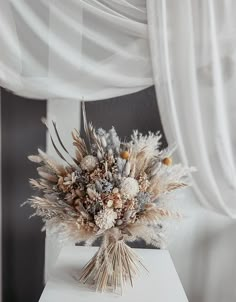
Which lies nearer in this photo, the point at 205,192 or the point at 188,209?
the point at 205,192

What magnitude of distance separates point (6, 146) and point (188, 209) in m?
0.82

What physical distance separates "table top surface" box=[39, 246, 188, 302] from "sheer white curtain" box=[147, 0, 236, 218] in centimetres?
33

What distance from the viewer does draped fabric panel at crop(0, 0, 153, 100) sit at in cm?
140

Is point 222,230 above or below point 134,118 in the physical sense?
below

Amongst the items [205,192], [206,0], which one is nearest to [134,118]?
[205,192]

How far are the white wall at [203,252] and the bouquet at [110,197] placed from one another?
44 centimetres

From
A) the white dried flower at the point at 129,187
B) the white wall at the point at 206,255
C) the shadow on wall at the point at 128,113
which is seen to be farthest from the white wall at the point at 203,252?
the white dried flower at the point at 129,187

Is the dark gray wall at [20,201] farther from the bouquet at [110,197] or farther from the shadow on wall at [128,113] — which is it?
the bouquet at [110,197]

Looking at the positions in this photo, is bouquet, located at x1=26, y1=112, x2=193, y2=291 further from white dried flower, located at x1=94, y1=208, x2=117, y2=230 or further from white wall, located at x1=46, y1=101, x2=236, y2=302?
white wall, located at x1=46, y1=101, x2=236, y2=302

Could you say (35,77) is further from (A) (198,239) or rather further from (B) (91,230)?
(A) (198,239)

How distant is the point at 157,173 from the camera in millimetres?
1158

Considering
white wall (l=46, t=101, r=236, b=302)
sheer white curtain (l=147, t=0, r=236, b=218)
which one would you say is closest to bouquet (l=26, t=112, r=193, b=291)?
sheer white curtain (l=147, t=0, r=236, b=218)

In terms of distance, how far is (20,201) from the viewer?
165cm

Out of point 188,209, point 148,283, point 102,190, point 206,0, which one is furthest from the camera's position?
point 188,209
